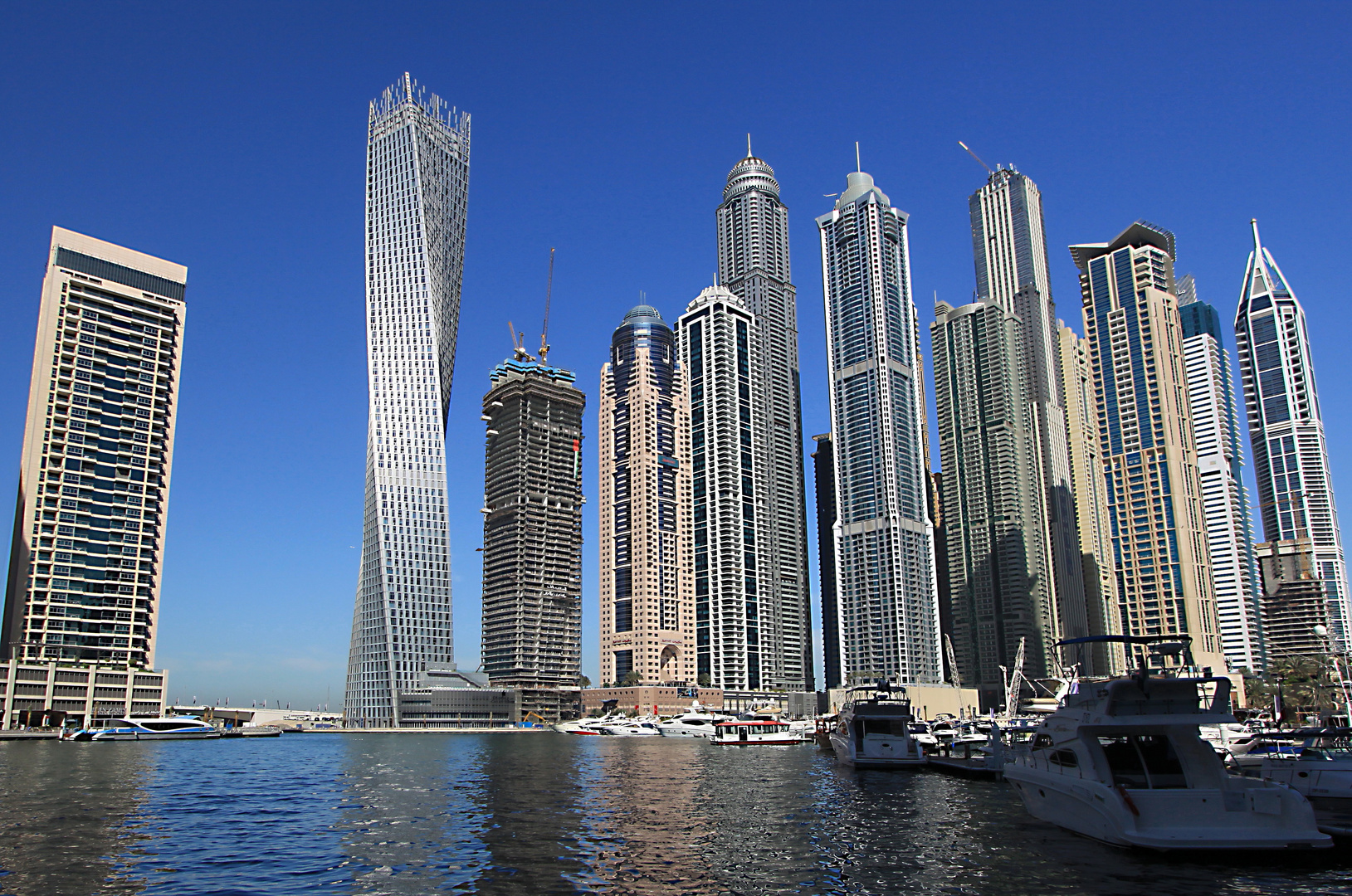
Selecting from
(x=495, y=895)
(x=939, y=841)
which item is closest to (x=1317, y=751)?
(x=939, y=841)

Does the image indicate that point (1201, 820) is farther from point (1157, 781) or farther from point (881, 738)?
point (881, 738)

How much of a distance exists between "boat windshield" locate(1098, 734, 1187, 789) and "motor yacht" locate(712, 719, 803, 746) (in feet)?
431

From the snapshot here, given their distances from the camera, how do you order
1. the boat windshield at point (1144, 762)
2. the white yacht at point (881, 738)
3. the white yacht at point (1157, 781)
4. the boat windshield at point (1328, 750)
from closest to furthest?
the white yacht at point (1157, 781)
the boat windshield at point (1144, 762)
the boat windshield at point (1328, 750)
the white yacht at point (881, 738)

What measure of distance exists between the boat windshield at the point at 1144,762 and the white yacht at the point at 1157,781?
0.12ft

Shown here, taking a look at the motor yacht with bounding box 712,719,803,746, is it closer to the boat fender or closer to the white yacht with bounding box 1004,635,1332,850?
the white yacht with bounding box 1004,635,1332,850

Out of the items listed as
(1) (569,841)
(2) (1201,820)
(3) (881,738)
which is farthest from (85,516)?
(2) (1201,820)

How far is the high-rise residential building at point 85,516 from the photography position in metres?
179

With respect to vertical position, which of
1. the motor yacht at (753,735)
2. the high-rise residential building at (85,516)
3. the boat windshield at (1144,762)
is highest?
the high-rise residential building at (85,516)

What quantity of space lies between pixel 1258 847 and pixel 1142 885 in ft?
22.8

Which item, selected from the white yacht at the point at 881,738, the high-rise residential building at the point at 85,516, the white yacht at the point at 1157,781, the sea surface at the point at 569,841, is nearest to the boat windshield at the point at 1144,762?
the white yacht at the point at 1157,781

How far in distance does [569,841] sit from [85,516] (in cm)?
18448

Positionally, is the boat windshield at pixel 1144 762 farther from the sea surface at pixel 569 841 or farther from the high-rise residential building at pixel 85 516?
the high-rise residential building at pixel 85 516

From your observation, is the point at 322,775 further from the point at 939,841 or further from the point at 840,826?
the point at 939,841

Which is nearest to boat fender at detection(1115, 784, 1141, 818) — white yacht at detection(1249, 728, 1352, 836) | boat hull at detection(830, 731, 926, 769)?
white yacht at detection(1249, 728, 1352, 836)
